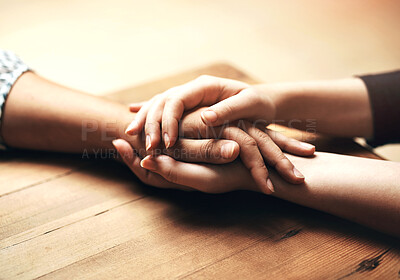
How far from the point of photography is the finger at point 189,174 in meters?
0.62

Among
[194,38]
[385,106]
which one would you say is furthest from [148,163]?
[194,38]

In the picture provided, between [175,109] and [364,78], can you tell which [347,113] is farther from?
[175,109]

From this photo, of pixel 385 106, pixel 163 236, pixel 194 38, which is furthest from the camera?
pixel 194 38

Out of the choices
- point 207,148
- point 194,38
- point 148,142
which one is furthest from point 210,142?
point 194,38

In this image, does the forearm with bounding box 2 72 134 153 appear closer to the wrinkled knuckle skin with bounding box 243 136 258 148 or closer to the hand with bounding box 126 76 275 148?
the hand with bounding box 126 76 275 148

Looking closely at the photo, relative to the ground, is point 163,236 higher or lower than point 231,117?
lower

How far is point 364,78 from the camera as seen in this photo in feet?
2.72

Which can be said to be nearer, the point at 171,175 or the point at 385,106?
the point at 171,175

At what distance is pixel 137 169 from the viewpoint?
2.24 ft

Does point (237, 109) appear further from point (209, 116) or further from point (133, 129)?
point (133, 129)

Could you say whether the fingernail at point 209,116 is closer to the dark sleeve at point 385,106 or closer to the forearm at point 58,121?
the forearm at point 58,121

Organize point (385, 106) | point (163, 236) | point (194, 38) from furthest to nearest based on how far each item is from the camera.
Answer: point (194, 38)
point (385, 106)
point (163, 236)

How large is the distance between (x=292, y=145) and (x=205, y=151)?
0.56 ft

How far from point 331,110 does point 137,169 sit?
45 centimetres
